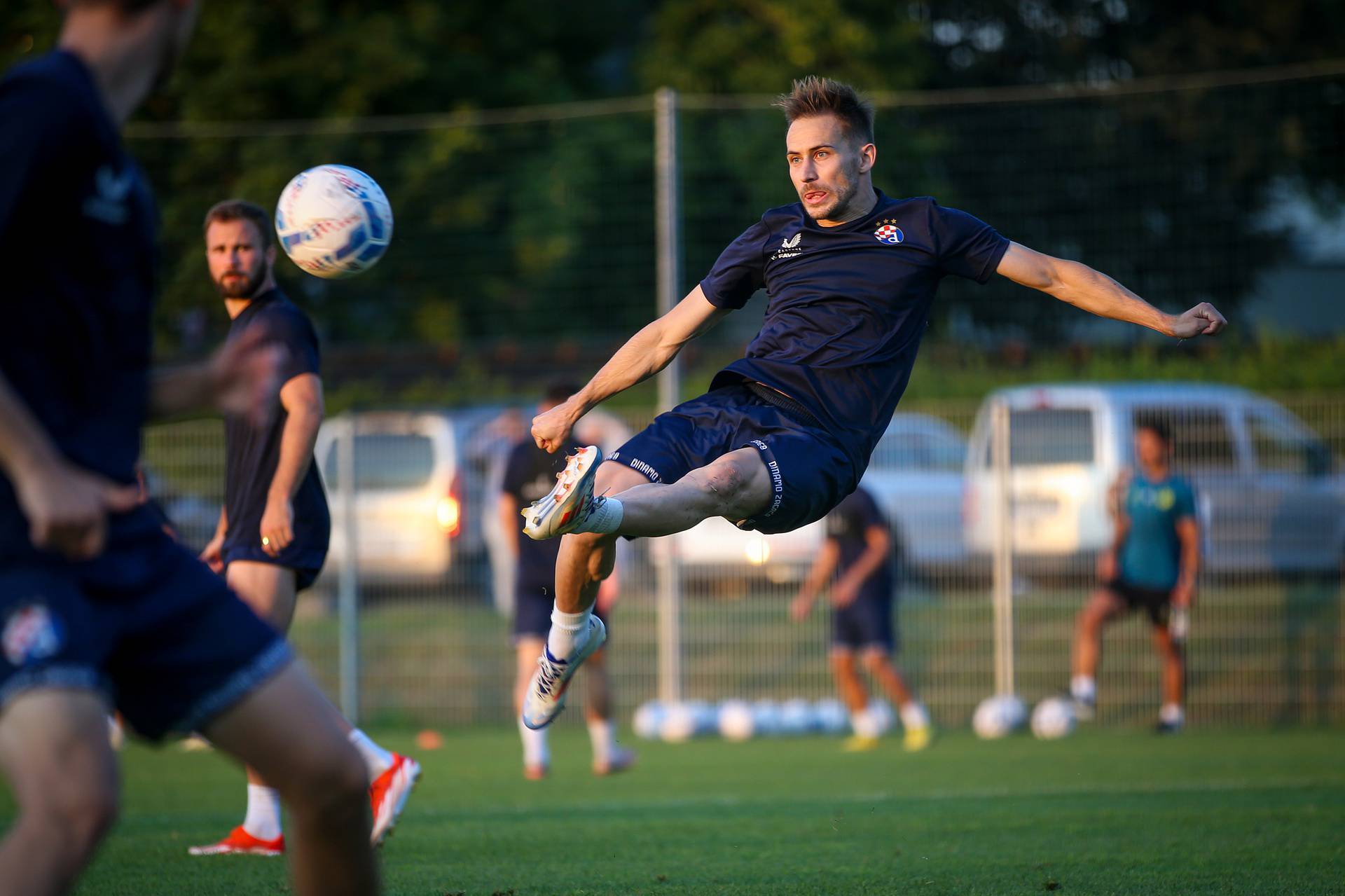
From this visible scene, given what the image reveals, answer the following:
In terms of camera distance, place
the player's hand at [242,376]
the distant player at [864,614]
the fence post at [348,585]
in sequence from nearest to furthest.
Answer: the player's hand at [242,376] < the distant player at [864,614] < the fence post at [348,585]

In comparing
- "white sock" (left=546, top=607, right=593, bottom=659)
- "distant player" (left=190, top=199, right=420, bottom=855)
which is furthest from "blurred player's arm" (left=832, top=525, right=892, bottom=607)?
"white sock" (left=546, top=607, right=593, bottom=659)

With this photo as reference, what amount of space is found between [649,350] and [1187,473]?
27.0ft

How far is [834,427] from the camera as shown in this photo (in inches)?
218

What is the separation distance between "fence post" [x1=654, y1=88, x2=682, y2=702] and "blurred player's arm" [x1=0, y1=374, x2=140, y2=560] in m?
10.1

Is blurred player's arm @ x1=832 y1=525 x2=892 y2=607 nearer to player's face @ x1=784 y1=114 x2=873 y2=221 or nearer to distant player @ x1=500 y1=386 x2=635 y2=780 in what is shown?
distant player @ x1=500 y1=386 x2=635 y2=780

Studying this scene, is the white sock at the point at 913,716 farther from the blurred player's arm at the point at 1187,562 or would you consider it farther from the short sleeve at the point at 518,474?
the short sleeve at the point at 518,474

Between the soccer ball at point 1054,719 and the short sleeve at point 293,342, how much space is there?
794cm

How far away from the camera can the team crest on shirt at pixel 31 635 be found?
8.76 ft

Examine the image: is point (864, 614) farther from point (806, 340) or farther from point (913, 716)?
point (806, 340)

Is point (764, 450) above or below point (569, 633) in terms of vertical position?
above

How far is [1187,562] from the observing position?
12281 mm

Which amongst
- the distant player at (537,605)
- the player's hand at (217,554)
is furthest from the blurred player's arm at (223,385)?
the distant player at (537,605)

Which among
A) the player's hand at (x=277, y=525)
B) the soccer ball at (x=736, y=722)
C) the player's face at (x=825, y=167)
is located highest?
the player's face at (x=825, y=167)

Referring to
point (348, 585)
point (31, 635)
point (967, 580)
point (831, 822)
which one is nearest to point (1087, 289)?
point (831, 822)
